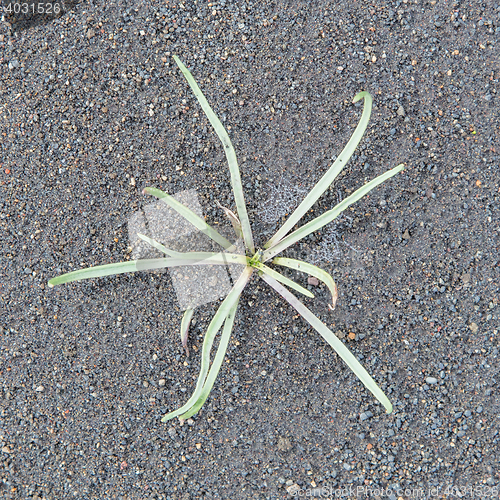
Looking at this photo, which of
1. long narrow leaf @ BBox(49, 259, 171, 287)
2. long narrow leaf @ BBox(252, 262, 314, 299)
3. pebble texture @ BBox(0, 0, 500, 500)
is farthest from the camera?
pebble texture @ BBox(0, 0, 500, 500)

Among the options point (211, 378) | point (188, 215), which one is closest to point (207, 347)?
point (211, 378)

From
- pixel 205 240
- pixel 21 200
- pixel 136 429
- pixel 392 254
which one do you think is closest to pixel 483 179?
pixel 392 254

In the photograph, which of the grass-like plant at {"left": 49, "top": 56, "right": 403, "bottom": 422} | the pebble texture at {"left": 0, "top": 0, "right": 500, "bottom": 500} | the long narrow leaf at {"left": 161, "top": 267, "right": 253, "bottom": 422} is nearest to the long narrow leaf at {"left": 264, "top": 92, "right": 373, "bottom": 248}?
the grass-like plant at {"left": 49, "top": 56, "right": 403, "bottom": 422}

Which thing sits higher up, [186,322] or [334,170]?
[334,170]

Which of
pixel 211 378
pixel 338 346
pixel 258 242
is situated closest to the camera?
pixel 211 378

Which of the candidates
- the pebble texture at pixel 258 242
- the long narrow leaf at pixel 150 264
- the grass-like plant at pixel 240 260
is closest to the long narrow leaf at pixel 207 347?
the grass-like plant at pixel 240 260

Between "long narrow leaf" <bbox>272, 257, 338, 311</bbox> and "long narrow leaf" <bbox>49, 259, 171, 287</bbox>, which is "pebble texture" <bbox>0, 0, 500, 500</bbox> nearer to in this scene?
"long narrow leaf" <bbox>272, 257, 338, 311</bbox>

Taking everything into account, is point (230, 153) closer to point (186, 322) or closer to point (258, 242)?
point (258, 242)

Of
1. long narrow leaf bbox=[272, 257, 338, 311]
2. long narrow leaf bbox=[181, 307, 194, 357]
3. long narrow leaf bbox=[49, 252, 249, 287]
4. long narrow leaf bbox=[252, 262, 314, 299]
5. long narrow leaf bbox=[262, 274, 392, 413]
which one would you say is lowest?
long narrow leaf bbox=[262, 274, 392, 413]
